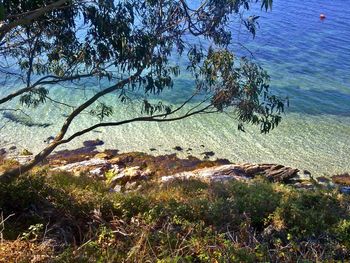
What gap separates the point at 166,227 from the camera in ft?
22.5

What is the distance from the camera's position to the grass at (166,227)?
18.9 feet

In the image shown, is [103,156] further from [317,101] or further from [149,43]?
[317,101]

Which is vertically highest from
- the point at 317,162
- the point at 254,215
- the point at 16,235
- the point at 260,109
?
the point at 260,109

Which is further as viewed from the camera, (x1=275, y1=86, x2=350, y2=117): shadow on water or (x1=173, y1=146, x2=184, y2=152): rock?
(x1=275, y1=86, x2=350, y2=117): shadow on water

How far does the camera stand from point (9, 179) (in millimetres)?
8016

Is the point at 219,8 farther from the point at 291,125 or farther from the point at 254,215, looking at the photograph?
the point at 291,125

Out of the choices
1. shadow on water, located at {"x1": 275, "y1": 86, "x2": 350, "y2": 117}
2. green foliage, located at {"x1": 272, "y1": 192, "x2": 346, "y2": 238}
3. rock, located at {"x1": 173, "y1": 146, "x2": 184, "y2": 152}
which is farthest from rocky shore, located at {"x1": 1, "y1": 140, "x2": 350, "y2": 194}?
shadow on water, located at {"x1": 275, "y1": 86, "x2": 350, "y2": 117}

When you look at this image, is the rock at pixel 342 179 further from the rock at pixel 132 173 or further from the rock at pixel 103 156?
the rock at pixel 103 156

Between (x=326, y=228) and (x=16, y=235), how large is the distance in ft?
16.1

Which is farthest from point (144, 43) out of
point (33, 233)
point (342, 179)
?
point (342, 179)

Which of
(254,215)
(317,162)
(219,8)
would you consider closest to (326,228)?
(254,215)

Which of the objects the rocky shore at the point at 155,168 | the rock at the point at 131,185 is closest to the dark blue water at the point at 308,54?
the rocky shore at the point at 155,168

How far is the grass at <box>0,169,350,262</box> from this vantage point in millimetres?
5746

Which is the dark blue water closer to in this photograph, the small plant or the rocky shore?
Result: the rocky shore
